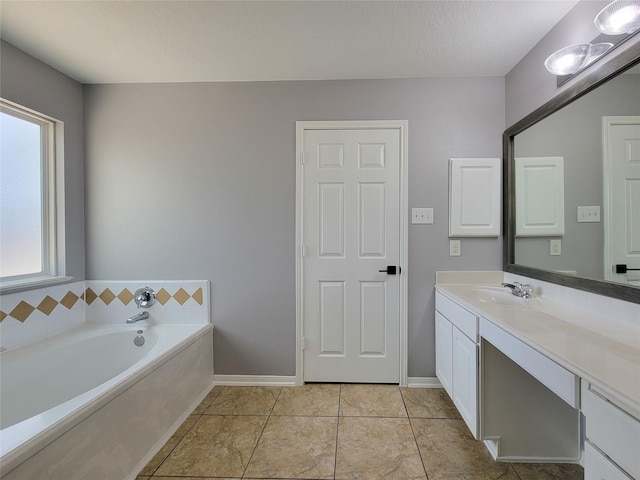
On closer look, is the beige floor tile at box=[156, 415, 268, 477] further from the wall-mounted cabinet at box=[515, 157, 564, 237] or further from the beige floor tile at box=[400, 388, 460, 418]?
the wall-mounted cabinet at box=[515, 157, 564, 237]

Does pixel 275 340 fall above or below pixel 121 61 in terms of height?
below

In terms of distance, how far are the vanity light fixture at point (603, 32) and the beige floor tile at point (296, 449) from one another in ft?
7.78

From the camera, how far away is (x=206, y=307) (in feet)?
7.04

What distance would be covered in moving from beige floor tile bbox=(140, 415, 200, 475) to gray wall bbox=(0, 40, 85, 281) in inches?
56.8

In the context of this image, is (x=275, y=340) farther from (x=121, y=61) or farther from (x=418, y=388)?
(x=121, y=61)

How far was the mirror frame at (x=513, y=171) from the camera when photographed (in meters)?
1.14

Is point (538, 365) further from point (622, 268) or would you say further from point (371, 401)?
point (371, 401)

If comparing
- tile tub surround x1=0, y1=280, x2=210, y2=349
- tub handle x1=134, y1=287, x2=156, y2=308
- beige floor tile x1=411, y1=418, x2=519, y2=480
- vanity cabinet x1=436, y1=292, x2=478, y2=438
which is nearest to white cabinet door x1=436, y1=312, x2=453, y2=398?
vanity cabinet x1=436, y1=292, x2=478, y2=438

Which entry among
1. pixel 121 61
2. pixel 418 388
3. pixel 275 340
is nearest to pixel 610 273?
pixel 418 388

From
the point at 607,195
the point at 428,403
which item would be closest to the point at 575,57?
the point at 607,195

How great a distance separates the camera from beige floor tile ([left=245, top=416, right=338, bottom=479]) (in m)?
1.37

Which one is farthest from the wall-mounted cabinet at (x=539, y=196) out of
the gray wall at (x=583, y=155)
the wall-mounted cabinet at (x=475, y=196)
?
the wall-mounted cabinet at (x=475, y=196)

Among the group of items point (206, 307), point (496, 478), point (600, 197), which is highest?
point (600, 197)

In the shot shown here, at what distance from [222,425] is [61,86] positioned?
8.84 feet
